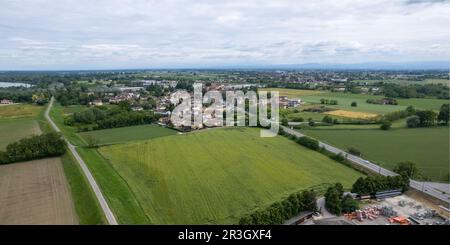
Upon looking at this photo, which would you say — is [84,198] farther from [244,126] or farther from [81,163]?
[244,126]

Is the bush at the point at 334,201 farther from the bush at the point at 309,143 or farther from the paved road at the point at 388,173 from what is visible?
the bush at the point at 309,143

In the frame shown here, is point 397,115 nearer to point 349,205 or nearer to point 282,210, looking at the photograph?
point 349,205

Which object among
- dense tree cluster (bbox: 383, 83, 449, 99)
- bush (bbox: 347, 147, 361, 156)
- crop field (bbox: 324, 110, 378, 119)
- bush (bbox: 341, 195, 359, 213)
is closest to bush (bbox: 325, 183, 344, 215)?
bush (bbox: 341, 195, 359, 213)

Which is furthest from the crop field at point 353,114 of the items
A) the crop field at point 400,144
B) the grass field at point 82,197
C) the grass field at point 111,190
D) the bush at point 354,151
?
the grass field at point 82,197

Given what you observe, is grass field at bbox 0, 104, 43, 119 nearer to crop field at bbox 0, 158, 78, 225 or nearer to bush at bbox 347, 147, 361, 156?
crop field at bbox 0, 158, 78, 225

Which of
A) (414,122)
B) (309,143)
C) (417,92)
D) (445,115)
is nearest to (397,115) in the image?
(414,122)
